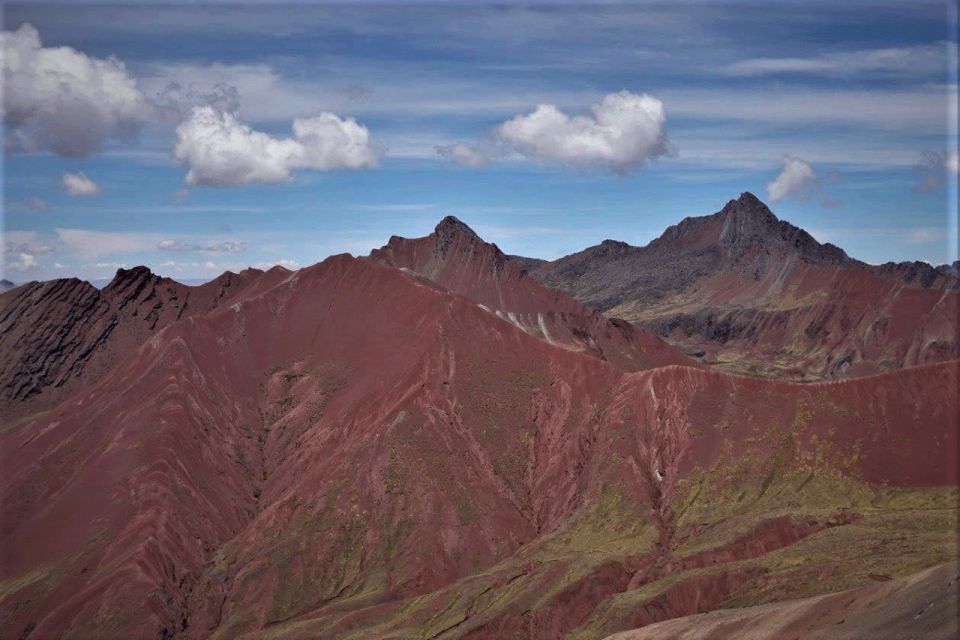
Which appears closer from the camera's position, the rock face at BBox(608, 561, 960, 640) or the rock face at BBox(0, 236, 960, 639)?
the rock face at BBox(608, 561, 960, 640)

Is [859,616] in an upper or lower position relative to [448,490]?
lower

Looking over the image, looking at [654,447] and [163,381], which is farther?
[163,381]

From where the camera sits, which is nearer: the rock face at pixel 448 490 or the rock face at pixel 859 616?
the rock face at pixel 859 616

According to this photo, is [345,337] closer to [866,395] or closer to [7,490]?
[7,490]

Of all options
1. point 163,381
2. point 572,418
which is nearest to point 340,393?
point 163,381

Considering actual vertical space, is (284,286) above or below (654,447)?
above

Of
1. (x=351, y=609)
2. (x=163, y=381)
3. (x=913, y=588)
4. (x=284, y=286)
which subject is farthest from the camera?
(x=284, y=286)

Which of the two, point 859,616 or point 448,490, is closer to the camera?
point 859,616

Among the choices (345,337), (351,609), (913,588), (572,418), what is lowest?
(351,609)
